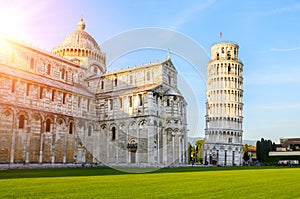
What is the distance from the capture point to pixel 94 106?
4669cm

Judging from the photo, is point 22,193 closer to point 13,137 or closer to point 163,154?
point 13,137

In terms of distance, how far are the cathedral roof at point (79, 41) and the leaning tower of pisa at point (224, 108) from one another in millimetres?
31644

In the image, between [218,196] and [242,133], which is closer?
[218,196]

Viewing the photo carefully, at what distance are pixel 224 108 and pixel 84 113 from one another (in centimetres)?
3828

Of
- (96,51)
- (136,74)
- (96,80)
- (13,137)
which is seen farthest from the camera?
(96,51)

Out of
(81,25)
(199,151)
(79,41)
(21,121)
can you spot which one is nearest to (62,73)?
(79,41)

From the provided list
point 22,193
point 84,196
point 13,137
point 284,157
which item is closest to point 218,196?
point 84,196

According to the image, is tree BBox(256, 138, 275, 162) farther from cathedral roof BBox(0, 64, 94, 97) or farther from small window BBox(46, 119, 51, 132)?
small window BBox(46, 119, 51, 132)

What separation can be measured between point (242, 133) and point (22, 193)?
220 feet

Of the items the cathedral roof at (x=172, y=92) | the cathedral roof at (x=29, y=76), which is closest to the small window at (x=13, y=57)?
the cathedral roof at (x=29, y=76)

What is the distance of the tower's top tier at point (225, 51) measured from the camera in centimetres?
7575

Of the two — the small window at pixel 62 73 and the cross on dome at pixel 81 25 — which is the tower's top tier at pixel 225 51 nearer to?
the cross on dome at pixel 81 25

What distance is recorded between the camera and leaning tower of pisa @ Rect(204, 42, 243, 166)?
230ft

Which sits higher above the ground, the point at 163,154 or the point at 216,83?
the point at 216,83
